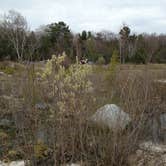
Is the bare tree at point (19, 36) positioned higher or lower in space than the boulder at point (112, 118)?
higher

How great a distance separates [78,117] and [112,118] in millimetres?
475

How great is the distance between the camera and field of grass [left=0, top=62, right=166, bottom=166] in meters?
4.08

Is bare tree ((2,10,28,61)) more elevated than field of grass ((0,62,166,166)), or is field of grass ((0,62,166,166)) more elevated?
bare tree ((2,10,28,61))

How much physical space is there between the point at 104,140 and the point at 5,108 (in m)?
3.25

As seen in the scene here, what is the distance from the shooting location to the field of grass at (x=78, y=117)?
4078mm

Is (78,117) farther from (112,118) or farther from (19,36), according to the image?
(19,36)

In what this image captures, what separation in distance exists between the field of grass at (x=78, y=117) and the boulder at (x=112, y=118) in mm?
78

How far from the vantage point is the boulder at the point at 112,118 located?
13.5ft

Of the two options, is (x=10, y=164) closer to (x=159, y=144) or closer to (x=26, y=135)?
(x=26, y=135)

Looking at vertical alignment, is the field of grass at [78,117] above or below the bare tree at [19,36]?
below

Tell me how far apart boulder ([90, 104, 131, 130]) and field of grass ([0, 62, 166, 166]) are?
78 millimetres

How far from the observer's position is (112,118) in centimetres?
420

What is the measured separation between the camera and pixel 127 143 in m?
4.29

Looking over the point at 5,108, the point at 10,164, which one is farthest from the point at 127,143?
the point at 5,108
